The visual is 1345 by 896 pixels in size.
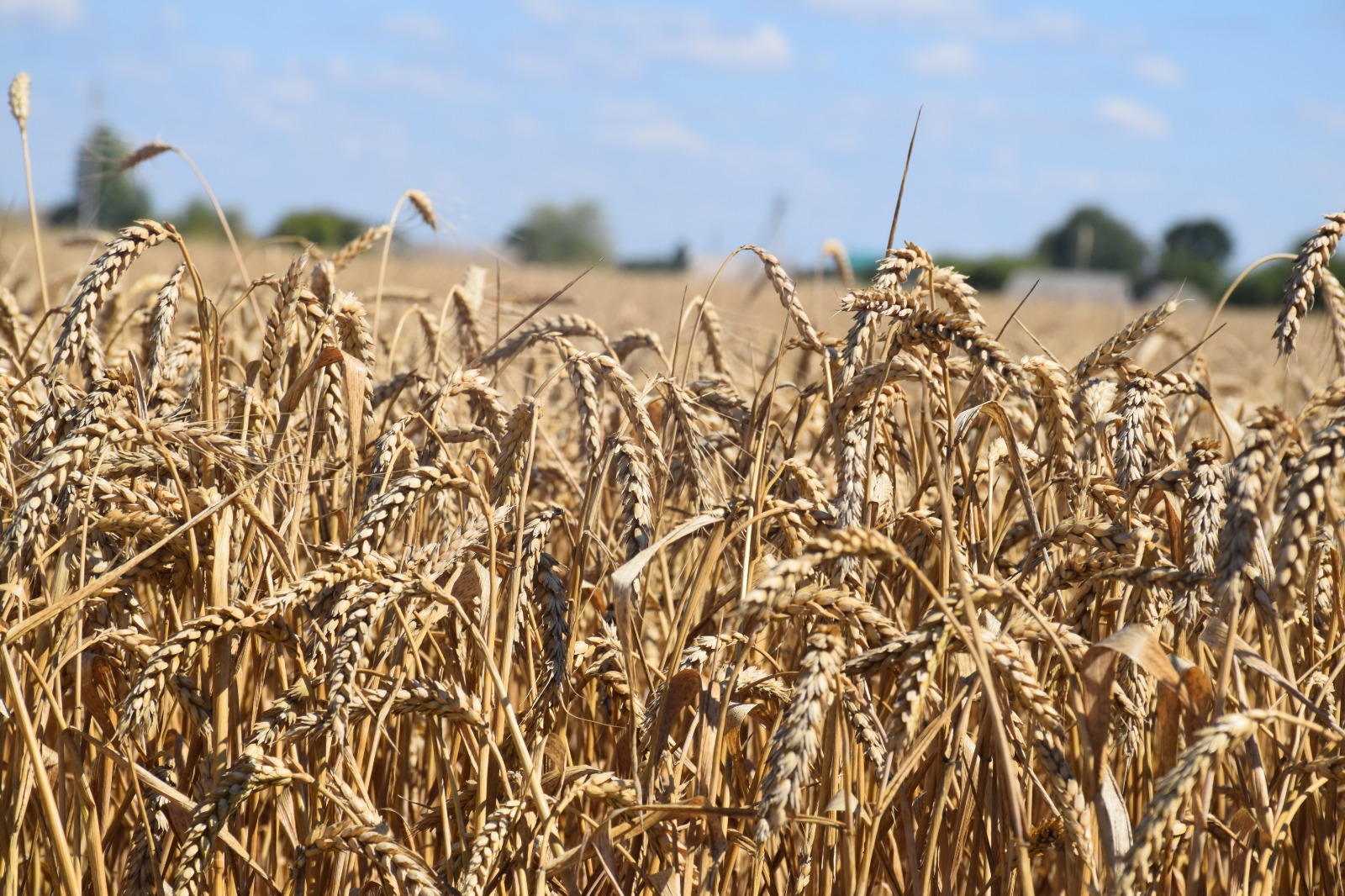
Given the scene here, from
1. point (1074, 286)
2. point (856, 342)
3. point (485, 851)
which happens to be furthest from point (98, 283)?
point (1074, 286)

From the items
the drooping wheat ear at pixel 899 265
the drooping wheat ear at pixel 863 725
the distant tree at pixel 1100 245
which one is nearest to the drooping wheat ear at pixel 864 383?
the drooping wheat ear at pixel 899 265

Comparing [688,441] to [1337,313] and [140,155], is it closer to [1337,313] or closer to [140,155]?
[1337,313]

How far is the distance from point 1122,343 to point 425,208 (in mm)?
1695

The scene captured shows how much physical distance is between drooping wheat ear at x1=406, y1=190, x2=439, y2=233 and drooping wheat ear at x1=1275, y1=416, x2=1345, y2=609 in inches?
82.8

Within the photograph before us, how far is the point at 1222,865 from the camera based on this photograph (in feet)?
5.21

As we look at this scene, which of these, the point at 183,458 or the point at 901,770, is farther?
the point at 183,458

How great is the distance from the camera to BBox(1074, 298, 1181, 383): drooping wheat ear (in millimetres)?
1613

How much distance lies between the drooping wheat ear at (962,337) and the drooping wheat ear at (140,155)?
1906mm

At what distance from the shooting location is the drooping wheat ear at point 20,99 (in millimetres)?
2299

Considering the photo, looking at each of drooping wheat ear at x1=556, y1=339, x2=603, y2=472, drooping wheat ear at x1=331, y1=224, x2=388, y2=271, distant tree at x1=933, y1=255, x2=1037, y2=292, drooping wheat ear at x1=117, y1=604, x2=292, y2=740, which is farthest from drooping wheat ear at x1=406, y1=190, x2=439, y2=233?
distant tree at x1=933, y1=255, x2=1037, y2=292

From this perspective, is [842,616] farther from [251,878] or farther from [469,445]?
[469,445]

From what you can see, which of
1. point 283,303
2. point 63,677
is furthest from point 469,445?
point 63,677

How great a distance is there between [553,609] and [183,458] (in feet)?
1.97

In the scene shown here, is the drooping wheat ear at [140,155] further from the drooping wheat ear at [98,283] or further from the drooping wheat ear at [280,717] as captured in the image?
the drooping wheat ear at [280,717]
